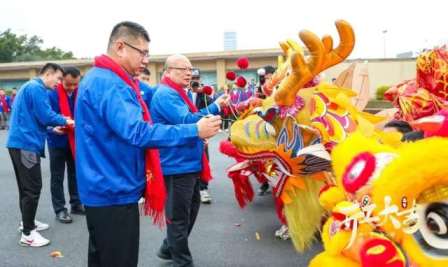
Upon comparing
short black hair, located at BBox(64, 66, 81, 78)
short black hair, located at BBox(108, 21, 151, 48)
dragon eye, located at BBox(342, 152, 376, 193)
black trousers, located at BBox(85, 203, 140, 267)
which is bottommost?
black trousers, located at BBox(85, 203, 140, 267)

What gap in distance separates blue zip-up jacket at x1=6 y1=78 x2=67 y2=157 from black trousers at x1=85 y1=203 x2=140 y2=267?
1.92 meters

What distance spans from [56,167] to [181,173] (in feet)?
6.82

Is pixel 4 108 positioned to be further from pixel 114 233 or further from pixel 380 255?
pixel 380 255

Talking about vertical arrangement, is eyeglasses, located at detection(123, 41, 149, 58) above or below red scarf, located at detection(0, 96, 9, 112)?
above

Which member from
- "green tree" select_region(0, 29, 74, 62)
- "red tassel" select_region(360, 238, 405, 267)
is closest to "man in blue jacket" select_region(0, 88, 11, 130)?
"red tassel" select_region(360, 238, 405, 267)

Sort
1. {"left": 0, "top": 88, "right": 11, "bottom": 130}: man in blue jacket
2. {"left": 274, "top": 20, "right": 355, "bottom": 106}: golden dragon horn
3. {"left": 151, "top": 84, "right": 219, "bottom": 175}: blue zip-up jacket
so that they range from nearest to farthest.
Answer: {"left": 274, "top": 20, "right": 355, "bottom": 106}: golden dragon horn, {"left": 151, "top": 84, "right": 219, "bottom": 175}: blue zip-up jacket, {"left": 0, "top": 88, "right": 11, "bottom": 130}: man in blue jacket

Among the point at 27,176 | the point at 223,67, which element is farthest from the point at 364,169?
the point at 223,67

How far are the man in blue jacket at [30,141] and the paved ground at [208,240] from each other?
0.76 ft

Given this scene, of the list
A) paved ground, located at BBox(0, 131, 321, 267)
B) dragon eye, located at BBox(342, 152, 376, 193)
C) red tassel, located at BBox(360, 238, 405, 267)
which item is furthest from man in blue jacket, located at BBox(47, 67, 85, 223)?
red tassel, located at BBox(360, 238, 405, 267)

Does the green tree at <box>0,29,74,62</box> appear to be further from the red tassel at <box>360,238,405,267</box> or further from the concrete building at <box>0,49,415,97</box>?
the red tassel at <box>360,238,405,267</box>

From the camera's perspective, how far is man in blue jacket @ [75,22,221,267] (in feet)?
6.71

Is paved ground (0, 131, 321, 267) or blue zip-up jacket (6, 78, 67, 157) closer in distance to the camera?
paved ground (0, 131, 321, 267)

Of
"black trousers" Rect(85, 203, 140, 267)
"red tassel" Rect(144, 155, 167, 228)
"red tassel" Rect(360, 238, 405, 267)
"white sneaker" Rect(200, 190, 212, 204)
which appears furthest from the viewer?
"white sneaker" Rect(200, 190, 212, 204)

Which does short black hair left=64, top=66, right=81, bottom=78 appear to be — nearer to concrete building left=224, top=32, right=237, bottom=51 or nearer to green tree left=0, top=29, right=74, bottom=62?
concrete building left=224, top=32, right=237, bottom=51
